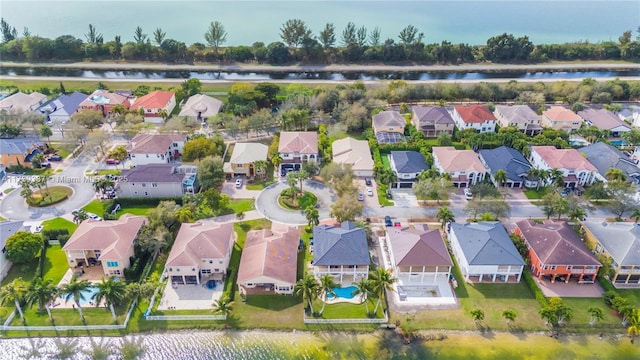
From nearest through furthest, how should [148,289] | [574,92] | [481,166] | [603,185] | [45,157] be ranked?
1. [148,289]
2. [603,185]
3. [481,166]
4. [45,157]
5. [574,92]

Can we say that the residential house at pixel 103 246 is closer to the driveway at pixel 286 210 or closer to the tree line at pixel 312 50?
the driveway at pixel 286 210

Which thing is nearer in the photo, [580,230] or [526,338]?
[526,338]

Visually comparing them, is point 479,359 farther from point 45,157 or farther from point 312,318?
point 45,157

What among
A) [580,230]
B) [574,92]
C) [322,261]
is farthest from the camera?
[574,92]

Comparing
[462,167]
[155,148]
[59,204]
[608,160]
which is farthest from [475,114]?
[59,204]

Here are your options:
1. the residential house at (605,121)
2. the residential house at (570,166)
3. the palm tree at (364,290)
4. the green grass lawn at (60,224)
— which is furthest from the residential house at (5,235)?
the residential house at (605,121)

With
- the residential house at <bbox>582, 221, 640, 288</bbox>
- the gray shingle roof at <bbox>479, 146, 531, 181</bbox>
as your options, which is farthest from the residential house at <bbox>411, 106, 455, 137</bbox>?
the residential house at <bbox>582, 221, 640, 288</bbox>

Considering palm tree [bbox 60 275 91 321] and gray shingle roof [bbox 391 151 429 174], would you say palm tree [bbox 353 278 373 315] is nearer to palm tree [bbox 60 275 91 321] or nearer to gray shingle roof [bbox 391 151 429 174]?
gray shingle roof [bbox 391 151 429 174]

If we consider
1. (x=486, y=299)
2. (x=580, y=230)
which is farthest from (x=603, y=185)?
(x=486, y=299)
